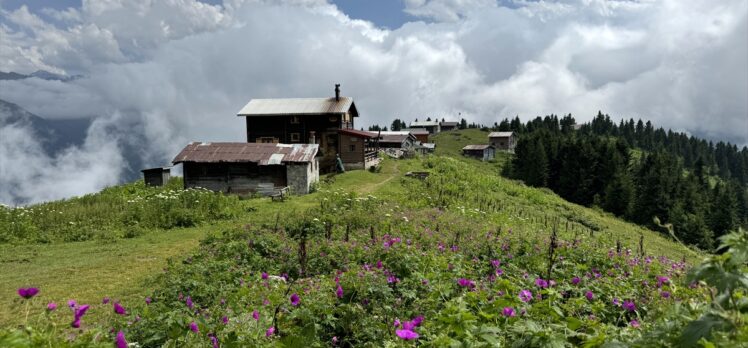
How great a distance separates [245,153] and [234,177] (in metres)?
1.82

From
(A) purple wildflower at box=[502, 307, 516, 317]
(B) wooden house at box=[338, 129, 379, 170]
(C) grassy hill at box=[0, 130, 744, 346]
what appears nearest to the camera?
(A) purple wildflower at box=[502, 307, 516, 317]

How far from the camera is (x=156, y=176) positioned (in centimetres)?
3553

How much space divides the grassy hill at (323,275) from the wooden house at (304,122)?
1446 cm

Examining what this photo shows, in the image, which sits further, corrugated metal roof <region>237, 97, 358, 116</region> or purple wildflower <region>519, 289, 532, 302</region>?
corrugated metal roof <region>237, 97, 358, 116</region>

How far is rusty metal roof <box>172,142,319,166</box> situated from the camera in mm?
31156

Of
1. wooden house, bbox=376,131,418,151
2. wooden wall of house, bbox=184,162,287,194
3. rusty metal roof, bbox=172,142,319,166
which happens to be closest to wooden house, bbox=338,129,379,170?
rusty metal roof, bbox=172,142,319,166

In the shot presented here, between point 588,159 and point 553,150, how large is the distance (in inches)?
313

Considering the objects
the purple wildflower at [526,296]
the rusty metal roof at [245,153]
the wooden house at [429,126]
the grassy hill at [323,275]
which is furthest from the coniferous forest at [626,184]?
the wooden house at [429,126]

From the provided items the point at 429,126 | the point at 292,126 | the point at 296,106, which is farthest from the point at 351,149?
the point at 429,126

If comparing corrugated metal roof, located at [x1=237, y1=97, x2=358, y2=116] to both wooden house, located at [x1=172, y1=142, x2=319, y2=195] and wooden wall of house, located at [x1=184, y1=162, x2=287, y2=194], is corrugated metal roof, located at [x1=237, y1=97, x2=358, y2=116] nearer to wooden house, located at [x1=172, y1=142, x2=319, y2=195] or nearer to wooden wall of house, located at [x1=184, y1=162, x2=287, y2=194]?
wooden house, located at [x1=172, y1=142, x2=319, y2=195]

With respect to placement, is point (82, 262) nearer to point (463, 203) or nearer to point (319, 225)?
point (319, 225)

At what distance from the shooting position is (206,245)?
48.5ft

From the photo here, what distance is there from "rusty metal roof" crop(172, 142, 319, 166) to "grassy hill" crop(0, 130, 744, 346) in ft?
14.6

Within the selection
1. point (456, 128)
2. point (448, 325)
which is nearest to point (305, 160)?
point (448, 325)
